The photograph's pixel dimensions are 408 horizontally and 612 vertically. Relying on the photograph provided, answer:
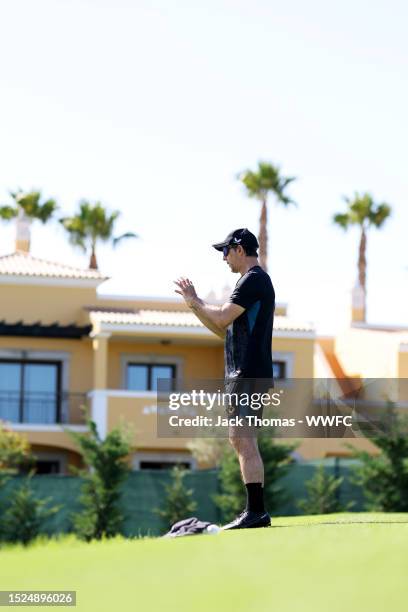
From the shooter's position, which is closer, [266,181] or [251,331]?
[251,331]

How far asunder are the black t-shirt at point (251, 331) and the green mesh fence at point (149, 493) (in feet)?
58.5

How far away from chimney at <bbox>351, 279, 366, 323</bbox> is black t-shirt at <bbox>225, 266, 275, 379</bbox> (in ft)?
126

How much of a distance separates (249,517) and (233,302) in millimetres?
1553

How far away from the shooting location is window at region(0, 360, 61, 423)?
37844 mm

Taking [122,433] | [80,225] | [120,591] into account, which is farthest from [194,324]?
[120,591]

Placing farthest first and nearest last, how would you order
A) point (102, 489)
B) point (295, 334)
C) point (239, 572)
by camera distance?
point (295, 334) < point (102, 489) < point (239, 572)

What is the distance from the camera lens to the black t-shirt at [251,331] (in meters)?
9.83

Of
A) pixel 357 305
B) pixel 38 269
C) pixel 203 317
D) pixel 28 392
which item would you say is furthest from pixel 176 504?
pixel 357 305

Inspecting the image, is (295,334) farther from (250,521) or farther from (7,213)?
(250,521)

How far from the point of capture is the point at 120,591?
7.46 m

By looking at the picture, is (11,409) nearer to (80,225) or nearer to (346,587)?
(80,225)

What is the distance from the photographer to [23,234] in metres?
45.0

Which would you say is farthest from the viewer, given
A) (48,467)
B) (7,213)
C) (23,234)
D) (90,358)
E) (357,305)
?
(7,213)

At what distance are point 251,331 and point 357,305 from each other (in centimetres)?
3866
